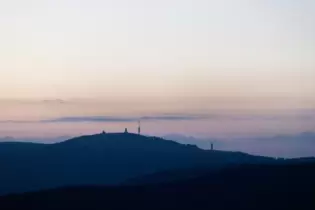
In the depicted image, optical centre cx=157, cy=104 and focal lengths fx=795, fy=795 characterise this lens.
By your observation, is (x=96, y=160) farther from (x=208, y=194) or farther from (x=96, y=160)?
(x=208, y=194)

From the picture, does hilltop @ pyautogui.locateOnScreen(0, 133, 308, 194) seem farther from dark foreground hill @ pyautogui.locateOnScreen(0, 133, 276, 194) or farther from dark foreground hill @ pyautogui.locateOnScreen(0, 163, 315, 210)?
dark foreground hill @ pyautogui.locateOnScreen(0, 163, 315, 210)

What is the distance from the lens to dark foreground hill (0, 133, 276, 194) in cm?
14812

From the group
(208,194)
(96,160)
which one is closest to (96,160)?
(96,160)

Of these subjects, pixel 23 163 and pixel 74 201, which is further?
pixel 23 163

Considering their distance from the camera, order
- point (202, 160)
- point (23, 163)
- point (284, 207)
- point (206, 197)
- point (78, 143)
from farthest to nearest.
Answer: point (78, 143) → point (23, 163) → point (202, 160) → point (206, 197) → point (284, 207)

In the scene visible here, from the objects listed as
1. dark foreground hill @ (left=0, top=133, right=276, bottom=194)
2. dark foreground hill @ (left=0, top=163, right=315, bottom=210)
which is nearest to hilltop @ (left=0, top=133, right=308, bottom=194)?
dark foreground hill @ (left=0, top=133, right=276, bottom=194)

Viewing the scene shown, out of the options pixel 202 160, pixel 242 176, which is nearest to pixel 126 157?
pixel 202 160

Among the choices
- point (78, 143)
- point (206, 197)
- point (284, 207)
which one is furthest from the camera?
point (78, 143)

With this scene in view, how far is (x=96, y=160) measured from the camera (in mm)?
166875

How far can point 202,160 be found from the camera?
154 meters

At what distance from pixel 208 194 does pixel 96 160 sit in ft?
328

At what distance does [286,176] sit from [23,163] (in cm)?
10378

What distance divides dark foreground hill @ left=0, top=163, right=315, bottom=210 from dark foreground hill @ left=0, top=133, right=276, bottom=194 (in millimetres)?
67538

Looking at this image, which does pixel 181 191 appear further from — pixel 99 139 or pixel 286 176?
pixel 99 139
